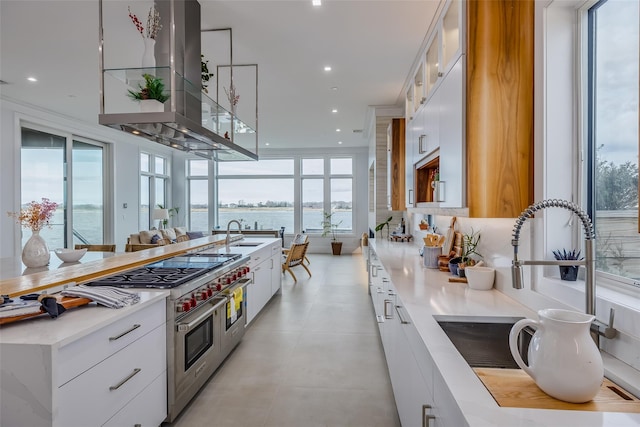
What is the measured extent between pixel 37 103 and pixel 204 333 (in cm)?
578

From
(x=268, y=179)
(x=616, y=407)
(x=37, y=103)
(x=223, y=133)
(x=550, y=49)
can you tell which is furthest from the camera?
(x=268, y=179)

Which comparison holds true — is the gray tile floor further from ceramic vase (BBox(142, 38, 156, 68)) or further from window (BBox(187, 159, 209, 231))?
window (BBox(187, 159, 209, 231))

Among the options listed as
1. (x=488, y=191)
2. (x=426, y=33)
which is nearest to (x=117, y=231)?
(x=426, y=33)

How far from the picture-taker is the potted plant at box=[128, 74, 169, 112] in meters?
2.37

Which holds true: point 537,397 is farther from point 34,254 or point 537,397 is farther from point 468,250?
point 34,254

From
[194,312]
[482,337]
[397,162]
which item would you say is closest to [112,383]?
[194,312]

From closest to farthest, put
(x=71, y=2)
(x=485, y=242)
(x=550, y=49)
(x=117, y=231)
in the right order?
(x=550, y=49)
(x=485, y=242)
(x=71, y=2)
(x=117, y=231)

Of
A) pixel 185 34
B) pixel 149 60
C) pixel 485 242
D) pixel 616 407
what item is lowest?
pixel 616 407

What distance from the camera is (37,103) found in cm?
564

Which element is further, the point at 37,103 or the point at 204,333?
the point at 37,103

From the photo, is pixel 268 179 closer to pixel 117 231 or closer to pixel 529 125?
pixel 117 231

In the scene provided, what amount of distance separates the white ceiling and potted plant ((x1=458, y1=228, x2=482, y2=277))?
2.04 meters

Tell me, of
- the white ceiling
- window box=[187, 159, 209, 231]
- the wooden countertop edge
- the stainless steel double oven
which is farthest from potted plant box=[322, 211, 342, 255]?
the wooden countertop edge

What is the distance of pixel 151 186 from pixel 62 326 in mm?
8950
